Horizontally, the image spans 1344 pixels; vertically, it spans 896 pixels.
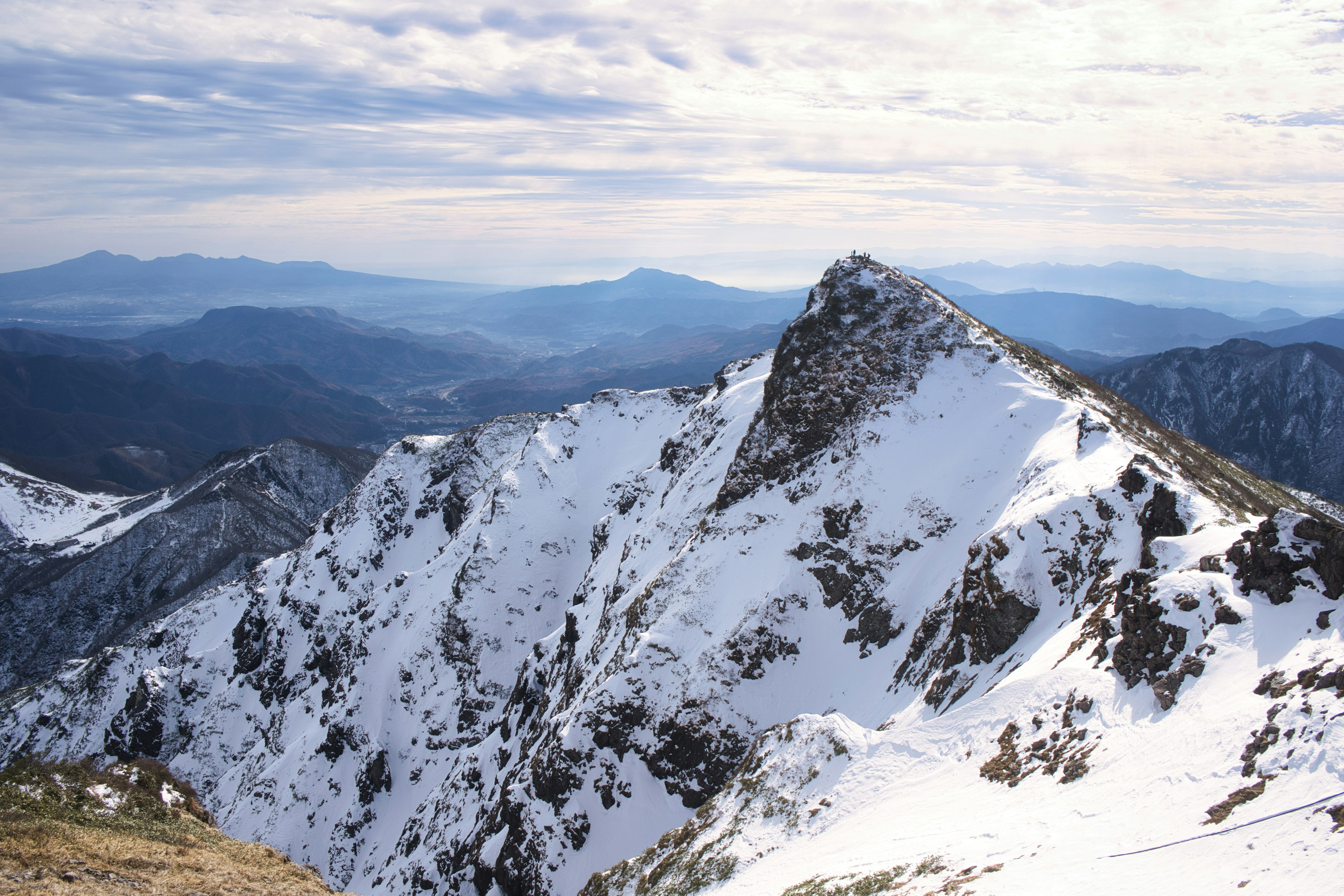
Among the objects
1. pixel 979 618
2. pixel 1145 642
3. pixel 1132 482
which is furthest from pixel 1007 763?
pixel 1132 482

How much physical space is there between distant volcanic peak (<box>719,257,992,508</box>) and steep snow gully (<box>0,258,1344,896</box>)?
1.09ft

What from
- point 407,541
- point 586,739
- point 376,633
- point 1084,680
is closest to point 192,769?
point 376,633

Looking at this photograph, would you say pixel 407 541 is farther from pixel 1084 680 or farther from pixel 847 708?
pixel 1084 680

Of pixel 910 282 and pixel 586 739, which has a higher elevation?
pixel 910 282

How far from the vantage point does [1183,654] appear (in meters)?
21.9

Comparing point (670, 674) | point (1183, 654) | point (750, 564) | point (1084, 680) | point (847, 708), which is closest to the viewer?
point (1183, 654)

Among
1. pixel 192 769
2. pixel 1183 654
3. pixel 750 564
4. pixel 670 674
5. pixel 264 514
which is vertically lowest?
pixel 192 769

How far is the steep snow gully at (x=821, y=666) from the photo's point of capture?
1970cm

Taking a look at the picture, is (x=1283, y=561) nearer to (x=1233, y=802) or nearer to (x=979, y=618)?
(x=1233, y=802)

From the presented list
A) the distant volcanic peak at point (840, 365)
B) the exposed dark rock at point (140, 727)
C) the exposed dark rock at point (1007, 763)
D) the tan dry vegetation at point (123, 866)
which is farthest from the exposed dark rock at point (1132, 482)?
the exposed dark rock at point (140, 727)

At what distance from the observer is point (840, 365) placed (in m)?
60.2

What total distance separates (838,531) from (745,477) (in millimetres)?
11664

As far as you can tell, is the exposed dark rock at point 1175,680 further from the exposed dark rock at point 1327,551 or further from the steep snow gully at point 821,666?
the exposed dark rock at point 1327,551

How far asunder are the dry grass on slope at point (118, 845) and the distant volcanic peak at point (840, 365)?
4308 cm
